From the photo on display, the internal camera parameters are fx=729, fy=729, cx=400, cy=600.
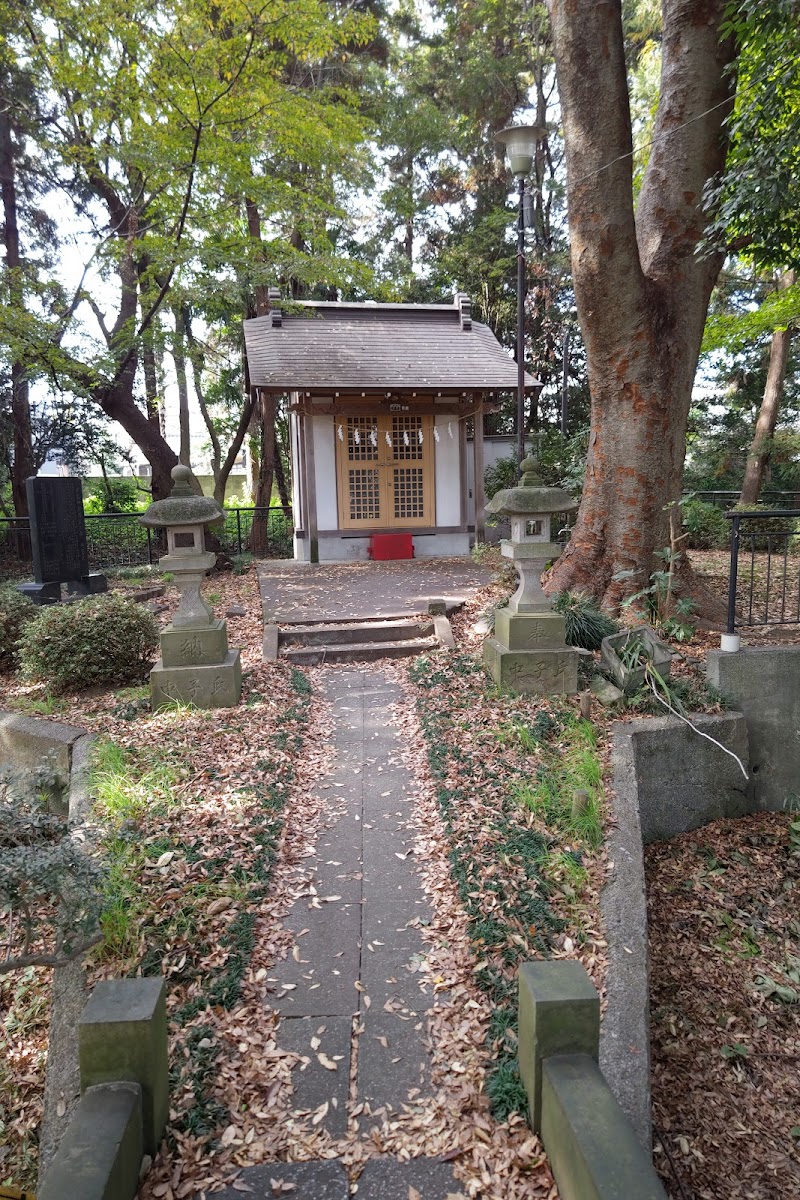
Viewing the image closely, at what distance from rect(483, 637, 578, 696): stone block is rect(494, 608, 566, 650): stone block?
7 centimetres

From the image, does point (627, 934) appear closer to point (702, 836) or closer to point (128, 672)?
point (702, 836)

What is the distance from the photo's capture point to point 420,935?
3363 millimetres

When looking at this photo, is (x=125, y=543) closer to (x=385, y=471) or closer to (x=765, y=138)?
(x=385, y=471)

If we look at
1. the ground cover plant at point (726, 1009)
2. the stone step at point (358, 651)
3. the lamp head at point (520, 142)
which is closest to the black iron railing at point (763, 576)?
the ground cover plant at point (726, 1009)

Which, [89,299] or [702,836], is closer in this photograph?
[702,836]

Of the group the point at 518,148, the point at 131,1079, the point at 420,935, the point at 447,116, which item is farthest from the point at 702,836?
the point at 447,116

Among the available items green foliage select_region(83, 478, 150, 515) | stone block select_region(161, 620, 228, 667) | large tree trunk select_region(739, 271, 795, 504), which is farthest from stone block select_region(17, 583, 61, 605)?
large tree trunk select_region(739, 271, 795, 504)

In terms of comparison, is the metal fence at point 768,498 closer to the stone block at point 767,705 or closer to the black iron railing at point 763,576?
the black iron railing at point 763,576

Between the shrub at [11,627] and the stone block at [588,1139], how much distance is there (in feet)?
19.8

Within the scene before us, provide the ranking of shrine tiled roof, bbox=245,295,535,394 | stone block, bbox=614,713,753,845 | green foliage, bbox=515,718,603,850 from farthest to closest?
1. shrine tiled roof, bbox=245,295,535,394
2. stone block, bbox=614,713,753,845
3. green foliage, bbox=515,718,603,850

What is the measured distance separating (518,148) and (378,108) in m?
11.0

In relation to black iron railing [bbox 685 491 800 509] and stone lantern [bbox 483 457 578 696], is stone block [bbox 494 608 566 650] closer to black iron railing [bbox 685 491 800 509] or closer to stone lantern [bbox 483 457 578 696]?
stone lantern [bbox 483 457 578 696]

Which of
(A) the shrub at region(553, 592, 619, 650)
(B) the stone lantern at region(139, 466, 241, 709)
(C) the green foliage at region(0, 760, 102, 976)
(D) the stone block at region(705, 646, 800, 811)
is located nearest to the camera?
(C) the green foliage at region(0, 760, 102, 976)

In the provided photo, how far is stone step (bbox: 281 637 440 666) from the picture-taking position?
7109 mm
